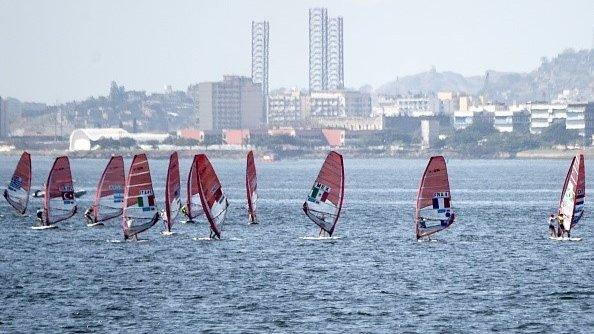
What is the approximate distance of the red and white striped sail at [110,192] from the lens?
9062cm

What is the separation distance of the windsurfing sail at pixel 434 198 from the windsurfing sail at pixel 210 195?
8727 millimetres

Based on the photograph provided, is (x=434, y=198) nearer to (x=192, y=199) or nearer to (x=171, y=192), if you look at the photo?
(x=171, y=192)

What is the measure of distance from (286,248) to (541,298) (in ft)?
73.3

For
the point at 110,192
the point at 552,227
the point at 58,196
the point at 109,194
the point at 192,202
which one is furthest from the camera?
the point at 192,202

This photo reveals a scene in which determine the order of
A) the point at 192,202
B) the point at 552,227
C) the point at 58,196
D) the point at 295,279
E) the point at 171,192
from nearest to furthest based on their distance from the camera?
1. the point at 295,279
2. the point at 171,192
3. the point at 552,227
4. the point at 58,196
5. the point at 192,202

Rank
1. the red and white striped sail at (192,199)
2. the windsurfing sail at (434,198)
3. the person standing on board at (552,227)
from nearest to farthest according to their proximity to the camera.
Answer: the windsurfing sail at (434,198) → the person standing on board at (552,227) → the red and white striped sail at (192,199)

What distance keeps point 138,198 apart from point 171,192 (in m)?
4.41

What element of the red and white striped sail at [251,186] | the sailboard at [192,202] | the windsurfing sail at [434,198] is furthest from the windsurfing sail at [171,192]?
the windsurfing sail at [434,198]

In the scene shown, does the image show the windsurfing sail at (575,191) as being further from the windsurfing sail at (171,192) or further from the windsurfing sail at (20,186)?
the windsurfing sail at (20,186)

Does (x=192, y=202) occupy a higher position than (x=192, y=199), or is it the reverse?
(x=192, y=199)

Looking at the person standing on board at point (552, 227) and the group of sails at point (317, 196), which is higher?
the group of sails at point (317, 196)

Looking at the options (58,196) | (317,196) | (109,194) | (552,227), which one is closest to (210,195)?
(317,196)

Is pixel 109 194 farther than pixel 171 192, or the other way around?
pixel 109 194

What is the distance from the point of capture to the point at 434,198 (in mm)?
82438
